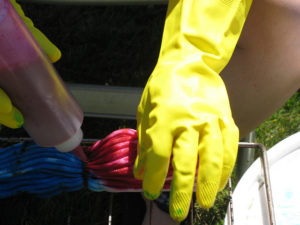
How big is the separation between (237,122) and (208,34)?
0.36 meters

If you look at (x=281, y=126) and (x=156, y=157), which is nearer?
(x=156, y=157)

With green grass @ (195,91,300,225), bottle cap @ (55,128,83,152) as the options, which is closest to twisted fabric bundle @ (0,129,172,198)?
bottle cap @ (55,128,83,152)

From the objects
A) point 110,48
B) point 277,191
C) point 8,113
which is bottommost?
point 277,191

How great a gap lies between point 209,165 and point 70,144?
28 centimetres

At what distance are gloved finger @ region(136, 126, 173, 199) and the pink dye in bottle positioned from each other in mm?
183

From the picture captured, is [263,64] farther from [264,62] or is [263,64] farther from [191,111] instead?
[191,111]

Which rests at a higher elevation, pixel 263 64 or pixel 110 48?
pixel 110 48

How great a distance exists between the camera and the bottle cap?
630 millimetres

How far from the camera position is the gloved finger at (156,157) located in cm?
51

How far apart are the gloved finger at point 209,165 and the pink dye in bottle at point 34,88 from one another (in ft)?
0.88

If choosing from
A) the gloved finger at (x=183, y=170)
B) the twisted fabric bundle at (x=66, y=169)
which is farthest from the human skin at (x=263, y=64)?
the gloved finger at (x=183, y=170)

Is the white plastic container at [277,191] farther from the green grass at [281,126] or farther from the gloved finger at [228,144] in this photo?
the green grass at [281,126]

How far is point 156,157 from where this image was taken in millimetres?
508

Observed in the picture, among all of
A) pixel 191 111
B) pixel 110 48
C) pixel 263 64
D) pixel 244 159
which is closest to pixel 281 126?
pixel 244 159
